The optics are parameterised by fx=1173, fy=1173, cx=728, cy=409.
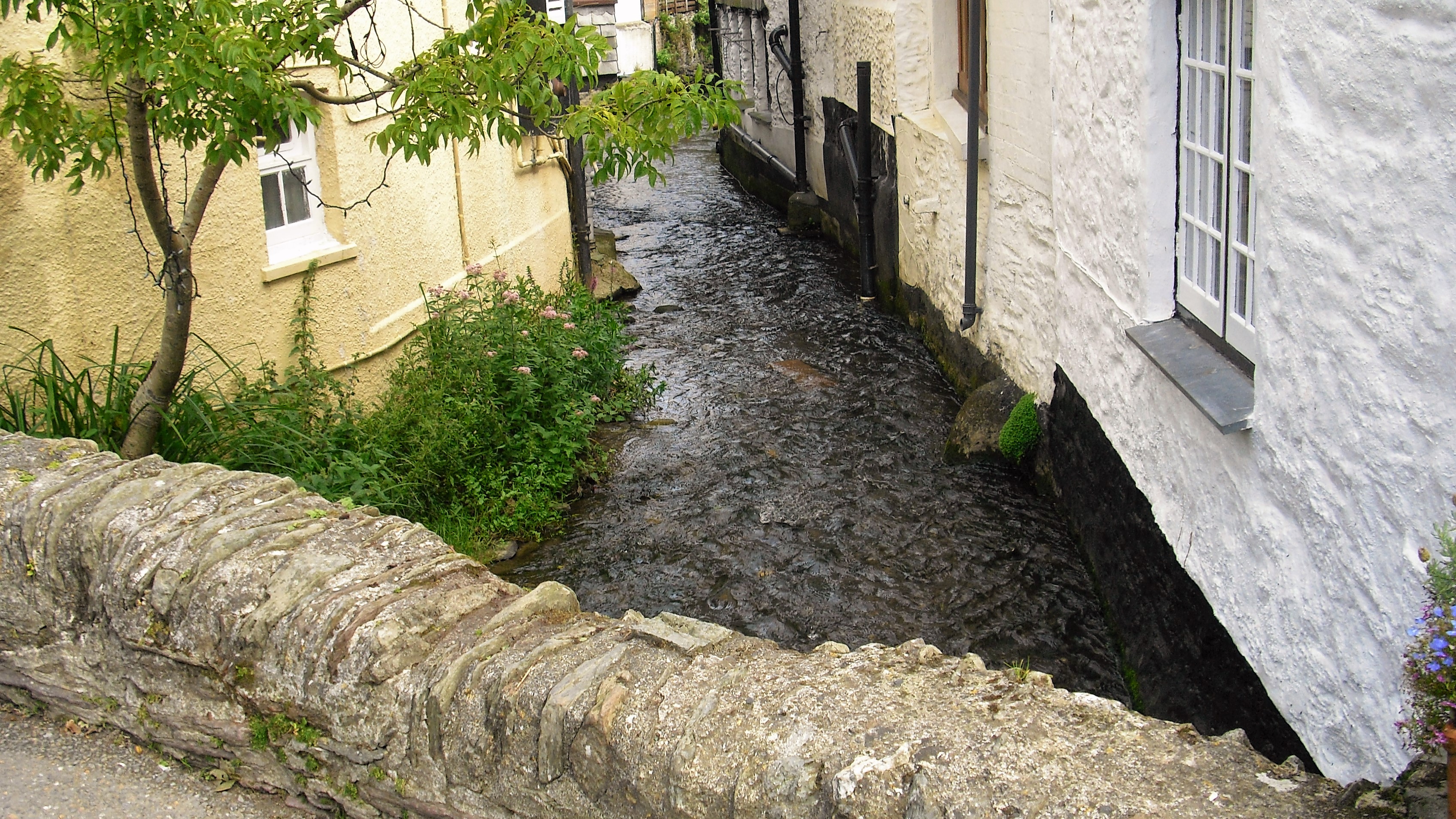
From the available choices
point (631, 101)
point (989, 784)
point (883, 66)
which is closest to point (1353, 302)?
point (989, 784)

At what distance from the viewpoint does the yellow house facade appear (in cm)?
509

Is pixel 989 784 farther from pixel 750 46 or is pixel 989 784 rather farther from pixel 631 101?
pixel 750 46

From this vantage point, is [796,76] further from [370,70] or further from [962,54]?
[370,70]

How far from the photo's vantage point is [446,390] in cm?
707

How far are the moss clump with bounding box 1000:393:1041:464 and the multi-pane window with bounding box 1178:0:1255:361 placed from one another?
91.2 inches

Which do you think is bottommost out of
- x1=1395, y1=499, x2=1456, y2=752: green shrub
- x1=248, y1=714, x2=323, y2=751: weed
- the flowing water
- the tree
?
the flowing water

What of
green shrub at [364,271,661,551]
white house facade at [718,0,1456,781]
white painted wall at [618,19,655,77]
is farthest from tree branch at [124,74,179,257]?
white painted wall at [618,19,655,77]

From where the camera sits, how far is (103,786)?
341 cm

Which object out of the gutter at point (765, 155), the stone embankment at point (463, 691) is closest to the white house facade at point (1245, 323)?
the stone embankment at point (463, 691)

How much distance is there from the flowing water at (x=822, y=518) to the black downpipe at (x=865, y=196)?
885 millimetres

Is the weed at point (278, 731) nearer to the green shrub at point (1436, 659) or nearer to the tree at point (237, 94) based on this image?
the tree at point (237, 94)

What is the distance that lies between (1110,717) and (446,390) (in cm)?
520

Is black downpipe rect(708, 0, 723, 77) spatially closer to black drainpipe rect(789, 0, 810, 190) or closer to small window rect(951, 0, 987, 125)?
black drainpipe rect(789, 0, 810, 190)

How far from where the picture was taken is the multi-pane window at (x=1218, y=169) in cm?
379
